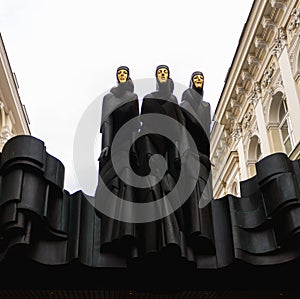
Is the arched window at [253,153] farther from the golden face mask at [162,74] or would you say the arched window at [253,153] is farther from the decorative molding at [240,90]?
the golden face mask at [162,74]

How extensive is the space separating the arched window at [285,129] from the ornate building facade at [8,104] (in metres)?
11.6

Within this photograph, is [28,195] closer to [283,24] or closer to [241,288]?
[241,288]

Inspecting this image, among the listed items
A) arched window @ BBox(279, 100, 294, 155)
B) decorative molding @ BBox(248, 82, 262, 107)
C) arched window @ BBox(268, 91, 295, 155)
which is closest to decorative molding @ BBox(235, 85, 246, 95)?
decorative molding @ BBox(248, 82, 262, 107)

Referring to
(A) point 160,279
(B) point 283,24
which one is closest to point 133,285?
(A) point 160,279

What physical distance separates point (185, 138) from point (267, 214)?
197cm

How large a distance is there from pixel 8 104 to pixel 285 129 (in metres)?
12.9

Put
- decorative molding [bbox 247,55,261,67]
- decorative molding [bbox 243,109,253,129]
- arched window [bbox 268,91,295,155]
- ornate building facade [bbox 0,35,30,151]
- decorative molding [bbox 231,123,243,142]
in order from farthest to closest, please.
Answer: decorative molding [bbox 231,123,243,142], ornate building facade [bbox 0,35,30,151], decorative molding [bbox 243,109,253,129], decorative molding [bbox 247,55,261,67], arched window [bbox 268,91,295,155]

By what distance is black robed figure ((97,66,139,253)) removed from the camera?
28.1 ft

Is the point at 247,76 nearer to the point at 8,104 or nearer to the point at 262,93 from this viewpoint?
the point at 262,93

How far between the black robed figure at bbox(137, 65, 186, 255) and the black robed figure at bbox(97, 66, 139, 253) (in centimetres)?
20

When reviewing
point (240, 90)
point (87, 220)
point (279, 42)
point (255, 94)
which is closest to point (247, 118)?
point (240, 90)

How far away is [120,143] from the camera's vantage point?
974 centimetres

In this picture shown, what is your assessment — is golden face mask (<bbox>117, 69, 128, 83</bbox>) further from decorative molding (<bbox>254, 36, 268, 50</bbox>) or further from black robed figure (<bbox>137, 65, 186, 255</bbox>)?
decorative molding (<bbox>254, 36, 268, 50</bbox>)

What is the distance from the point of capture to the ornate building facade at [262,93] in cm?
1861
